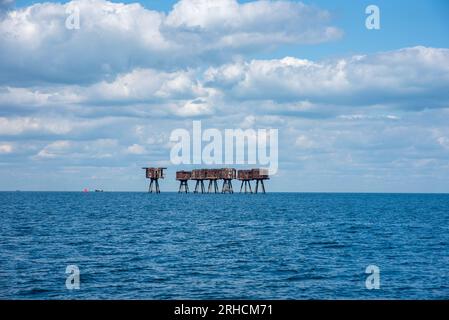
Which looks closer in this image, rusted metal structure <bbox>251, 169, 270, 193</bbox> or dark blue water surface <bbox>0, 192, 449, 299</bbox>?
dark blue water surface <bbox>0, 192, 449, 299</bbox>

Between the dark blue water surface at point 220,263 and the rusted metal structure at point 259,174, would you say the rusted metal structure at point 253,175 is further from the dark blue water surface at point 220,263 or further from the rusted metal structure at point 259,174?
the dark blue water surface at point 220,263

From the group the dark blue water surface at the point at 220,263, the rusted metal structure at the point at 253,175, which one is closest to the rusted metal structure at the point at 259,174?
the rusted metal structure at the point at 253,175

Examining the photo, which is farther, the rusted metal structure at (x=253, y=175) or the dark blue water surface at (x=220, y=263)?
the rusted metal structure at (x=253, y=175)

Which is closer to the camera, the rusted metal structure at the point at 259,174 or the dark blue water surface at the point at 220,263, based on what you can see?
the dark blue water surface at the point at 220,263

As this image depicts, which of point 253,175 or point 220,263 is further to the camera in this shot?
point 253,175

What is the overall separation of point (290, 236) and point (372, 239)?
7.93m

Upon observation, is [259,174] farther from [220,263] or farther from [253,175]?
[220,263]

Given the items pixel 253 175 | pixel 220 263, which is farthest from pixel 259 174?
pixel 220 263

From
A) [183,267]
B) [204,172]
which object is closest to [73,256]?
[183,267]

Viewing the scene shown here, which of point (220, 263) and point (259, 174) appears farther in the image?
point (259, 174)

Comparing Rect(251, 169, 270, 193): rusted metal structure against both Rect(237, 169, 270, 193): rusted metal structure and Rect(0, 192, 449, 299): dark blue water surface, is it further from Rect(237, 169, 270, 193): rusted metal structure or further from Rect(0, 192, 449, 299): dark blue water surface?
Rect(0, 192, 449, 299): dark blue water surface

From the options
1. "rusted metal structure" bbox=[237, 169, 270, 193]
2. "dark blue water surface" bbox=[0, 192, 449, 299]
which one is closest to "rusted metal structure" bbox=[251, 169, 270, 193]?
"rusted metal structure" bbox=[237, 169, 270, 193]
